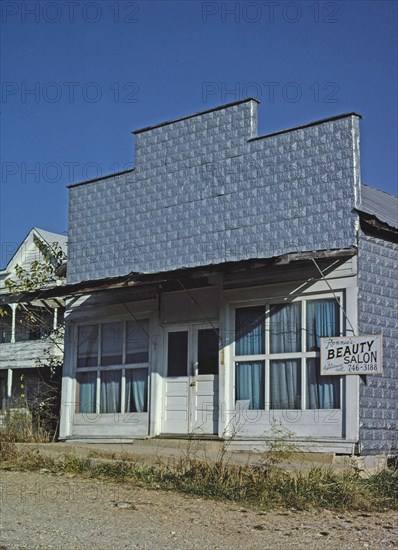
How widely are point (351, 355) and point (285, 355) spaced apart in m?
1.54

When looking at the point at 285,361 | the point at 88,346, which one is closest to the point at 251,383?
the point at 285,361

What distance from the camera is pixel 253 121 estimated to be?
16.0m

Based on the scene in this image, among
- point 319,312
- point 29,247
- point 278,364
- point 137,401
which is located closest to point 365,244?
point 319,312

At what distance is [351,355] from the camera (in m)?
13.4

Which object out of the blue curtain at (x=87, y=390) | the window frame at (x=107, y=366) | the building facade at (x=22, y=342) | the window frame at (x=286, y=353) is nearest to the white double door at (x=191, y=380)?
the window frame at (x=107, y=366)

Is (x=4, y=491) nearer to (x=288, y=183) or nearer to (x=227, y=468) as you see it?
(x=227, y=468)

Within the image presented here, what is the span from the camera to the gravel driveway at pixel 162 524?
844 centimetres

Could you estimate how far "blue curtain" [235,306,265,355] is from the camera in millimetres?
15031

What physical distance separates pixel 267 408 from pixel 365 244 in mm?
3401

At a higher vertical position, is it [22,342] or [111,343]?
[22,342]

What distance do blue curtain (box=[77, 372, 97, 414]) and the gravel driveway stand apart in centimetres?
607

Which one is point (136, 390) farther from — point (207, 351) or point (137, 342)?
point (207, 351)

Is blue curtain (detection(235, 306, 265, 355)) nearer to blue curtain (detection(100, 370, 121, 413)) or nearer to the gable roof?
blue curtain (detection(100, 370, 121, 413))

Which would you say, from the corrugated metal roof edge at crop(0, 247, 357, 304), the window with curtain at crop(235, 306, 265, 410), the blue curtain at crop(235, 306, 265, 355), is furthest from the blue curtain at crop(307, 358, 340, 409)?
the corrugated metal roof edge at crop(0, 247, 357, 304)
